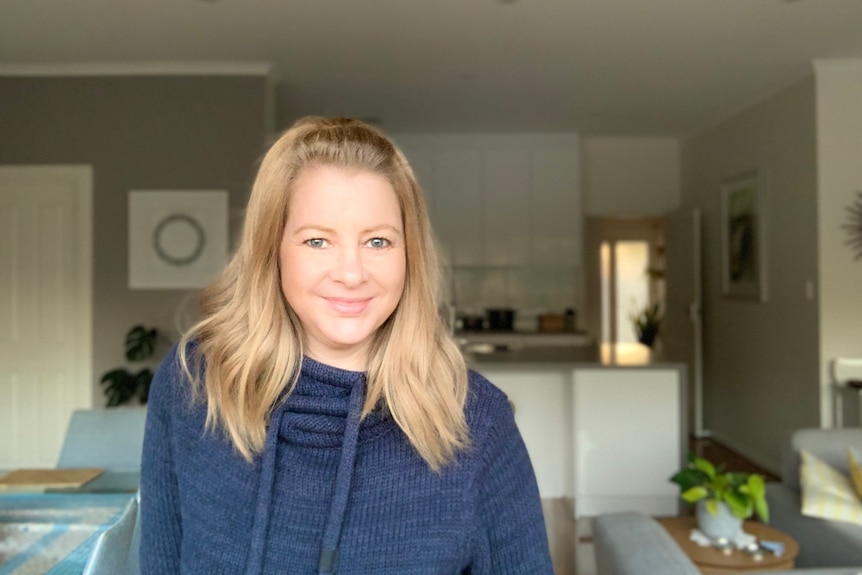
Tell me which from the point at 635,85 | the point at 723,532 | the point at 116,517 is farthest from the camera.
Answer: the point at 635,85

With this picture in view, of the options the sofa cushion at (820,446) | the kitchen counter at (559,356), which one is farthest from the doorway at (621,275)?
the sofa cushion at (820,446)

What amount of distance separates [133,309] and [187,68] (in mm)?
1517

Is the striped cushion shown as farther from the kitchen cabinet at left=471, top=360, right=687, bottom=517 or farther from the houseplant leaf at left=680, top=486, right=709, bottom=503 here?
the kitchen cabinet at left=471, top=360, right=687, bottom=517

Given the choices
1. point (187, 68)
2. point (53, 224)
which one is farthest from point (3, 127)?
point (187, 68)

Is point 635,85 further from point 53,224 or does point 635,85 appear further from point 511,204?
point 53,224

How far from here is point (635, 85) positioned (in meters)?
5.16

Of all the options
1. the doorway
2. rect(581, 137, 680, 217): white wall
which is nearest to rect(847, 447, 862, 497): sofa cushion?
rect(581, 137, 680, 217): white wall

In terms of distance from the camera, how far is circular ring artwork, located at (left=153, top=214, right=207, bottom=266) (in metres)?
4.73

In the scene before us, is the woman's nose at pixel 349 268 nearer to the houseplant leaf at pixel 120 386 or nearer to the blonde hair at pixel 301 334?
the blonde hair at pixel 301 334

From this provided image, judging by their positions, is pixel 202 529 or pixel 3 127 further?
pixel 3 127

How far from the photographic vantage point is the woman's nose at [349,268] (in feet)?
3.07

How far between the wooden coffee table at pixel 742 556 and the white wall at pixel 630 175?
4862 millimetres

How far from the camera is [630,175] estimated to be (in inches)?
289

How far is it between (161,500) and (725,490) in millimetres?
2132
